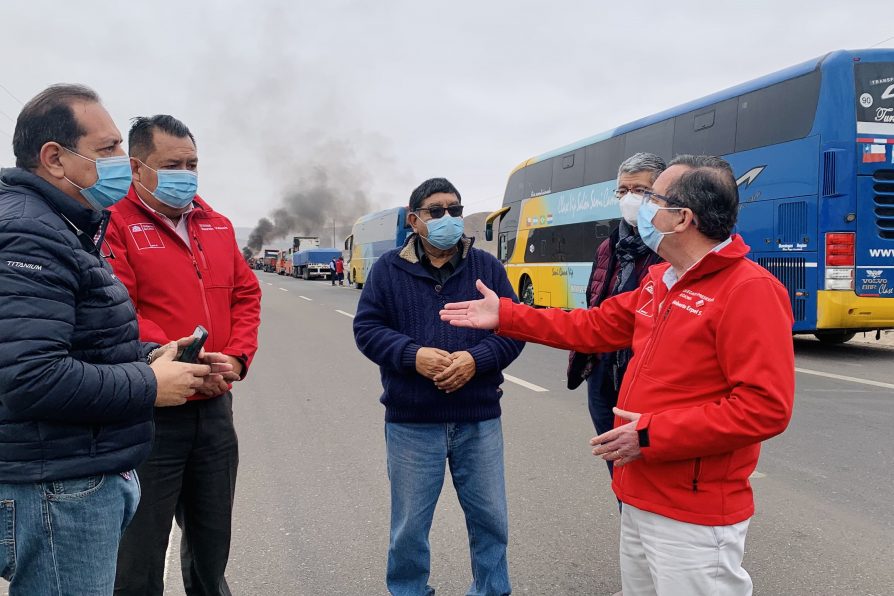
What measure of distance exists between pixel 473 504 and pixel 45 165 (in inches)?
75.9

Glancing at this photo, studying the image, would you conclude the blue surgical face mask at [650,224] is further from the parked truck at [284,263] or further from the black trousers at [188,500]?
the parked truck at [284,263]

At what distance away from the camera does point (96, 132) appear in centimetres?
177

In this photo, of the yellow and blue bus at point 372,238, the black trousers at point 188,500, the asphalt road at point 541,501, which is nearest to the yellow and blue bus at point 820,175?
the asphalt road at point 541,501

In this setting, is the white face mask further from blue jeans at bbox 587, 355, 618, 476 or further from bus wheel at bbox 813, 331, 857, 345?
bus wheel at bbox 813, 331, 857, 345

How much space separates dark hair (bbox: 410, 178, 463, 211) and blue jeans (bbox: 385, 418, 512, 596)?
38.1 inches

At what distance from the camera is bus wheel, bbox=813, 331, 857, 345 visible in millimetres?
10398

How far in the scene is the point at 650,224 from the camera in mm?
2045

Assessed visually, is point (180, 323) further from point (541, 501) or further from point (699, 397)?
point (541, 501)

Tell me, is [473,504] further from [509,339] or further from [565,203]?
[565,203]

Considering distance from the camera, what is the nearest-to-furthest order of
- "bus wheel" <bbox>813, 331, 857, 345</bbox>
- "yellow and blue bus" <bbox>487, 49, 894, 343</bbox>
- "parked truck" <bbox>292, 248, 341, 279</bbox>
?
"yellow and blue bus" <bbox>487, 49, 894, 343</bbox>
"bus wheel" <bbox>813, 331, 857, 345</bbox>
"parked truck" <bbox>292, 248, 341, 279</bbox>

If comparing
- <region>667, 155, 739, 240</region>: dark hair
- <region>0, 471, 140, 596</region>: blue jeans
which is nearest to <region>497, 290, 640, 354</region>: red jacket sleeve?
<region>667, 155, 739, 240</region>: dark hair

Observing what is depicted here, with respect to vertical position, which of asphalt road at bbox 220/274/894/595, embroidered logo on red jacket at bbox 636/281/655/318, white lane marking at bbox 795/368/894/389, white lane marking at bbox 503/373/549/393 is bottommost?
asphalt road at bbox 220/274/894/595

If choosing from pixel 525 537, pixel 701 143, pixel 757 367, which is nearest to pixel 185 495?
pixel 525 537

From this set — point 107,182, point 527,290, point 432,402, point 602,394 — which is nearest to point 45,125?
point 107,182
